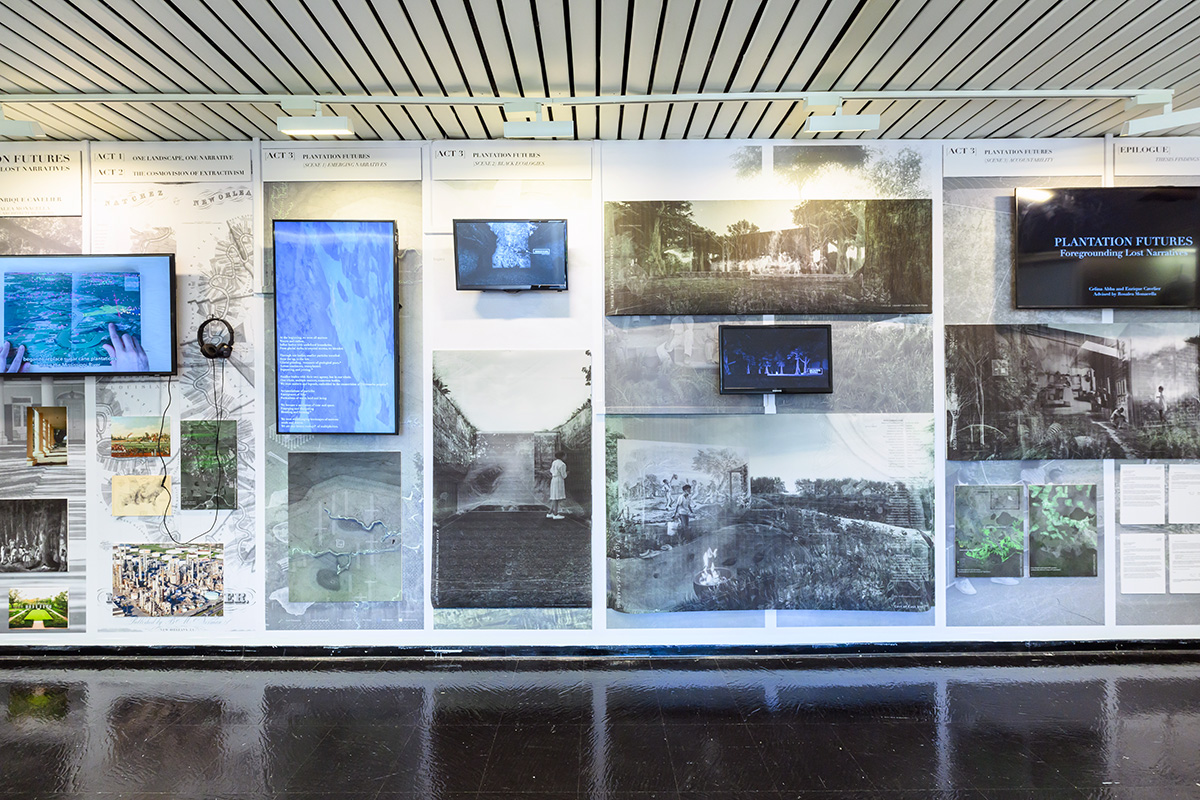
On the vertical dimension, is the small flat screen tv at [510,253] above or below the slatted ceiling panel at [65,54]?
below

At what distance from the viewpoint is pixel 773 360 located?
3.61 meters

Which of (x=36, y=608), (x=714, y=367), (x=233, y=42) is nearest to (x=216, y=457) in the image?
(x=36, y=608)

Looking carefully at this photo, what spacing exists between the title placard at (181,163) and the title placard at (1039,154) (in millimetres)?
4159

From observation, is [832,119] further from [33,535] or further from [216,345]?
[33,535]

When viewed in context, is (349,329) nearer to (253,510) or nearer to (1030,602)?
(253,510)

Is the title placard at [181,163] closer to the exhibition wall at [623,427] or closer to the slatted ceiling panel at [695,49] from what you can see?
the exhibition wall at [623,427]

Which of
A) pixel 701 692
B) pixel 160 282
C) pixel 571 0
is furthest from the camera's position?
pixel 160 282

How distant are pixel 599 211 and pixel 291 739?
3127mm

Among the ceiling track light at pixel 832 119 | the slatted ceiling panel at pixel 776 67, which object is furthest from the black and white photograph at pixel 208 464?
the ceiling track light at pixel 832 119

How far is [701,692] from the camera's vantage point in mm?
3285

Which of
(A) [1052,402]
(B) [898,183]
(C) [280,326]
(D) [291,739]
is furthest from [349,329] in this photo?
(A) [1052,402]

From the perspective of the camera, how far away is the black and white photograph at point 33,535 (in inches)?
146

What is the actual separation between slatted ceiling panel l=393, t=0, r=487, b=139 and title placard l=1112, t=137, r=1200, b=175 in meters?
3.73

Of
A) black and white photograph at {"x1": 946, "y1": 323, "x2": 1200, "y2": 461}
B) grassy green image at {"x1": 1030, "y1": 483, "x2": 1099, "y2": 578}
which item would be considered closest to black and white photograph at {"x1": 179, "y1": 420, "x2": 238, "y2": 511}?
black and white photograph at {"x1": 946, "y1": 323, "x2": 1200, "y2": 461}
